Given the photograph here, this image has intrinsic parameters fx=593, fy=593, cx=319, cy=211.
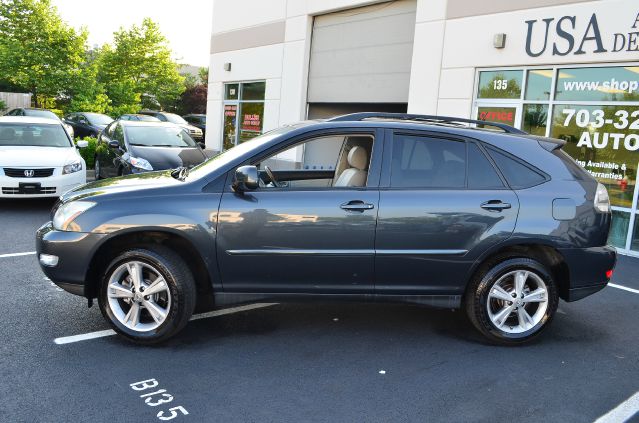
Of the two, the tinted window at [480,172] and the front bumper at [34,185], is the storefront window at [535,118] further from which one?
the front bumper at [34,185]

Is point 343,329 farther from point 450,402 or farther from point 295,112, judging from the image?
point 295,112

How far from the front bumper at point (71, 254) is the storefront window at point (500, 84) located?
323 inches

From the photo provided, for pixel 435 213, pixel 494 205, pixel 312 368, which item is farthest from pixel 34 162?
pixel 494 205

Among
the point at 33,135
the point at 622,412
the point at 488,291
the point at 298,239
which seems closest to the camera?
the point at 622,412

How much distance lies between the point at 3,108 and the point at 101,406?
3614 cm

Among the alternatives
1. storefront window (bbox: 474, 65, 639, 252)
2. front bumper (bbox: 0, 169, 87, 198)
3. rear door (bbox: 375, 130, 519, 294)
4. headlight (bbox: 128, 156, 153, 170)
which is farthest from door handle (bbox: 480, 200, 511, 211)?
headlight (bbox: 128, 156, 153, 170)

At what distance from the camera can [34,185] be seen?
9.26m

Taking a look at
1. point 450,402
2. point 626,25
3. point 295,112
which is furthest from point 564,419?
point 295,112

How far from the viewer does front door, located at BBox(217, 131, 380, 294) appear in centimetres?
436

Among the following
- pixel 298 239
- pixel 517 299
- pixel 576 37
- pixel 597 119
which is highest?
pixel 576 37

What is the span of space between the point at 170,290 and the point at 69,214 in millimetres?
956

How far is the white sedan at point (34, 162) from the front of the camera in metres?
9.17

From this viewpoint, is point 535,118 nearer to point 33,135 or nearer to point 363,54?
point 363,54

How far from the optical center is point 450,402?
3703 millimetres
